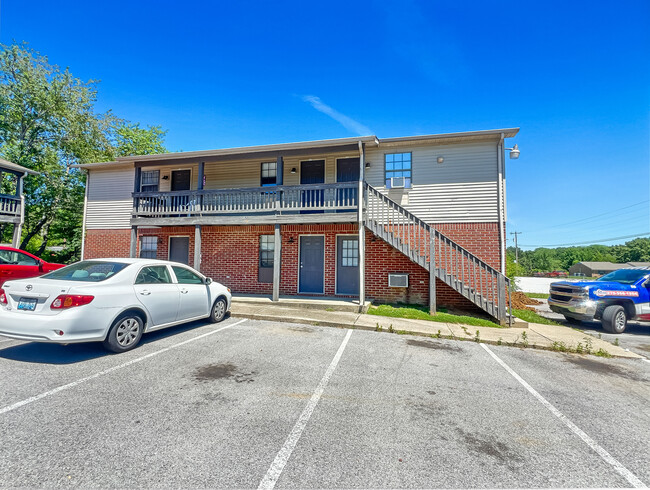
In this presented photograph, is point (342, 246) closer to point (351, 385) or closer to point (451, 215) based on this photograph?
point (451, 215)

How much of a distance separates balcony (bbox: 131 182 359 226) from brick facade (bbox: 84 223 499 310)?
1045mm

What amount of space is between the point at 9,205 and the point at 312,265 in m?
12.8

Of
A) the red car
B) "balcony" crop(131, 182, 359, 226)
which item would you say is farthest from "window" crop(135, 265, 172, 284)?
the red car

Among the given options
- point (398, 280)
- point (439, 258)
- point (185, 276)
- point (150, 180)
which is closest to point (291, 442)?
point (185, 276)

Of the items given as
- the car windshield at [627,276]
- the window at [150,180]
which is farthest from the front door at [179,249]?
the car windshield at [627,276]

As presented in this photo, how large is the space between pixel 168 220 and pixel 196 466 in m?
10.1

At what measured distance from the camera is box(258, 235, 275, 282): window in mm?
11516

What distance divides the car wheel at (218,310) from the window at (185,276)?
780mm

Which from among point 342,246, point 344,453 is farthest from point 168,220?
point 344,453

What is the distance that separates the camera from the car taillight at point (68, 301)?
4.22 metres

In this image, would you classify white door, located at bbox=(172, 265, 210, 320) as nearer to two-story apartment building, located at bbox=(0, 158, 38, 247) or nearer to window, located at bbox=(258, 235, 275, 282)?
window, located at bbox=(258, 235, 275, 282)

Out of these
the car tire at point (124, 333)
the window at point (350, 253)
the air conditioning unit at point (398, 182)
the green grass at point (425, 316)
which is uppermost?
the air conditioning unit at point (398, 182)

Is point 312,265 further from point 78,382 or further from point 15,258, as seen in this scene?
point 15,258

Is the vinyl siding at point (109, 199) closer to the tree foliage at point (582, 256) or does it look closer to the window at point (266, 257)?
the window at point (266, 257)
